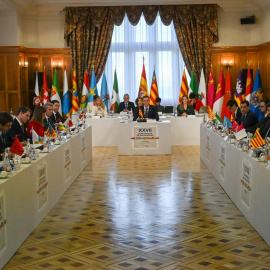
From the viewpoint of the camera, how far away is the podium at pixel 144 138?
13102 mm

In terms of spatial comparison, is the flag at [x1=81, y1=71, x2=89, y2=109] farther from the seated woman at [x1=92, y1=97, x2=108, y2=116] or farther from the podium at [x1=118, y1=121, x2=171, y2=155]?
the podium at [x1=118, y1=121, x2=171, y2=155]

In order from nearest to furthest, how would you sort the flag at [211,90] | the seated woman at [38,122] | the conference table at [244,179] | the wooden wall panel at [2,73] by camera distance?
the conference table at [244,179] → the seated woman at [38,122] → the wooden wall panel at [2,73] → the flag at [211,90]

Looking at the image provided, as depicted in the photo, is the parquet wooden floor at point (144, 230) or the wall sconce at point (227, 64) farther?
the wall sconce at point (227, 64)

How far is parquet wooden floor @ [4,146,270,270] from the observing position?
5.30 m

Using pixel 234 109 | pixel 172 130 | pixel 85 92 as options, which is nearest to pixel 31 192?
pixel 234 109

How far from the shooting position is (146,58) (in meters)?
18.6

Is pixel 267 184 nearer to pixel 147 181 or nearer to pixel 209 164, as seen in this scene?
pixel 147 181

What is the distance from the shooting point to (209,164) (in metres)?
10.9

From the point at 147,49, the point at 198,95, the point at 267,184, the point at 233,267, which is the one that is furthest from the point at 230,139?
the point at 147,49

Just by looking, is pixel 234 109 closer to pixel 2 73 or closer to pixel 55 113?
pixel 55 113

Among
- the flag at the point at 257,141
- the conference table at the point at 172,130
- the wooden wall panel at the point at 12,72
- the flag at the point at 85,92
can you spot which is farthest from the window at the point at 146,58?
the flag at the point at 257,141

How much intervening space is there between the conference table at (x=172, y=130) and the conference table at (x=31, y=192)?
5219 mm

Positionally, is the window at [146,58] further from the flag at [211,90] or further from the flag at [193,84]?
the flag at [211,90]

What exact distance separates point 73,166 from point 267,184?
483 cm
